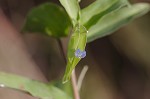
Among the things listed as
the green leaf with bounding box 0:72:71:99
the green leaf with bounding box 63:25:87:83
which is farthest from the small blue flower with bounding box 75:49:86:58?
the green leaf with bounding box 0:72:71:99

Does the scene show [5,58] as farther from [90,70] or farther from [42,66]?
[90,70]

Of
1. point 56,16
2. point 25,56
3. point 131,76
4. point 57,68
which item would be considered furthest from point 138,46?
point 56,16

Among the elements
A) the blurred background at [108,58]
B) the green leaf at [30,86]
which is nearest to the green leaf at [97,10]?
the green leaf at [30,86]

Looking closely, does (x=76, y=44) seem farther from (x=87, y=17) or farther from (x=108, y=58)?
(x=108, y=58)

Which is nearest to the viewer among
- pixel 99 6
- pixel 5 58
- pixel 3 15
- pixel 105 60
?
pixel 99 6

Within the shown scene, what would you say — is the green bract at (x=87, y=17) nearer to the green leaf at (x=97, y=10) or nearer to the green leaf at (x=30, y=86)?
the green leaf at (x=97, y=10)

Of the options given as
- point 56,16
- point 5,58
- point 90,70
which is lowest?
point 90,70

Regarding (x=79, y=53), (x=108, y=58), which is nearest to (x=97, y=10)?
(x=79, y=53)
